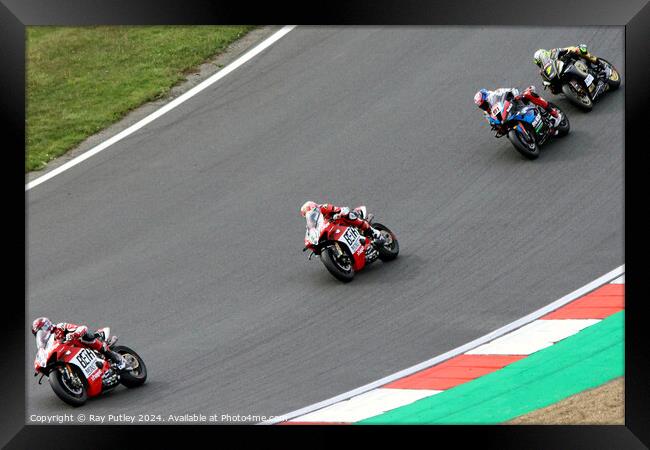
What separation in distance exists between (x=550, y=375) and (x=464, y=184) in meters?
5.67

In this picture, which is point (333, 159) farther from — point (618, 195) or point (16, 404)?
point (16, 404)

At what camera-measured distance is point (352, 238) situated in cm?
1305

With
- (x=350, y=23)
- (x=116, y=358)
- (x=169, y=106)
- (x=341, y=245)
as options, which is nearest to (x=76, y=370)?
(x=116, y=358)

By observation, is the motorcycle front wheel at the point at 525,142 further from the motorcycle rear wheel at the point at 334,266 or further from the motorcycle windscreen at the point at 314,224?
the motorcycle windscreen at the point at 314,224

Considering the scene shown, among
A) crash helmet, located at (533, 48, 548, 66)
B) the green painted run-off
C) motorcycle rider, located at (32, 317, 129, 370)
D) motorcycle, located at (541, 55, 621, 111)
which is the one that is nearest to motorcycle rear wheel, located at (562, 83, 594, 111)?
motorcycle, located at (541, 55, 621, 111)

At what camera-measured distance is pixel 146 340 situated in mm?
12719

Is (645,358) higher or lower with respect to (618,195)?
higher

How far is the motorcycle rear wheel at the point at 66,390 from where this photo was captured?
10.5 metres

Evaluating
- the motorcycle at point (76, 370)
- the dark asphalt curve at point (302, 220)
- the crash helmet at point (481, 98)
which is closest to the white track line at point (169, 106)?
the dark asphalt curve at point (302, 220)

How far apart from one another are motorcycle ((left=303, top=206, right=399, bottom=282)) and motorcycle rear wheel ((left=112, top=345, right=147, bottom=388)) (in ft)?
8.37

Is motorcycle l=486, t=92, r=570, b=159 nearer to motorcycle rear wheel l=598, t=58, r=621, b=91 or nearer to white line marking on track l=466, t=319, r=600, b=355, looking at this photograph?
motorcycle rear wheel l=598, t=58, r=621, b=91

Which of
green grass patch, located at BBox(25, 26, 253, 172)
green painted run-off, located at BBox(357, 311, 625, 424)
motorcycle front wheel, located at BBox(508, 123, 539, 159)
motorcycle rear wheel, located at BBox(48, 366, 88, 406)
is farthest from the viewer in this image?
green grass patch, located at BBox(25, 26, 253, 172)

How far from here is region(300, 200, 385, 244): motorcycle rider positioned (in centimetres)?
1295

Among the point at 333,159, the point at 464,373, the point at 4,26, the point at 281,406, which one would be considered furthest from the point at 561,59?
the point at 4,26
